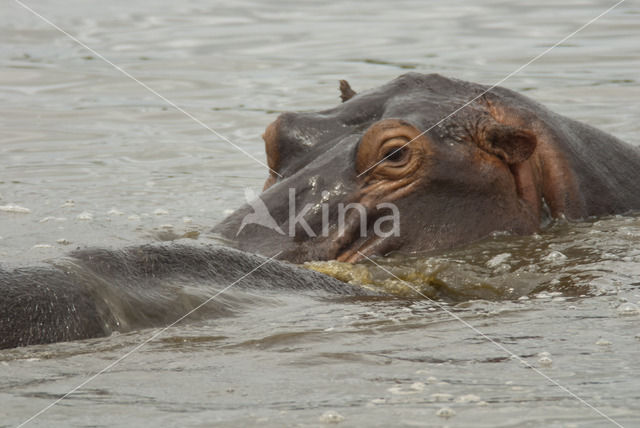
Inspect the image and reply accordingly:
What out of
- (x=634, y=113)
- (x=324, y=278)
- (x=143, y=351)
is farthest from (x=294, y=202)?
(x=634, y=113)

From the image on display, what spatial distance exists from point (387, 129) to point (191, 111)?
7.63 meters

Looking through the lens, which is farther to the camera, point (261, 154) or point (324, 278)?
point (261, 154)

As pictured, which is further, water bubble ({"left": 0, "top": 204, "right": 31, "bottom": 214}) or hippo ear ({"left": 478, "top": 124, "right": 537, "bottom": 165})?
water bubble ({"left": 0, "top": 204, "right": 31, "bottom": 214})

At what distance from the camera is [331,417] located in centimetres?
342

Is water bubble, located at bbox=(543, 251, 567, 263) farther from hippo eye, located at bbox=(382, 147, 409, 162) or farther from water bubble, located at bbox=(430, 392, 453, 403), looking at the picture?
water bubble, located at bbox=(430, 392, 453, 403)

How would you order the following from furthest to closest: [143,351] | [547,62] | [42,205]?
1. [547,62]
2. [42,205]
3. [143,351]

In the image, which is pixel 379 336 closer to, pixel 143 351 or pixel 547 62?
pixel 143 351

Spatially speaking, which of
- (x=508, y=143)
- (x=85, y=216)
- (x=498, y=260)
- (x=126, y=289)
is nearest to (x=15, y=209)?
(x=85, y=216)

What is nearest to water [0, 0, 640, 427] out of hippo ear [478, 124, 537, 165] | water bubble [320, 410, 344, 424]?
water bubble [320, 410, 344, 424]

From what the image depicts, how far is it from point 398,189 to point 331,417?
3284 mm

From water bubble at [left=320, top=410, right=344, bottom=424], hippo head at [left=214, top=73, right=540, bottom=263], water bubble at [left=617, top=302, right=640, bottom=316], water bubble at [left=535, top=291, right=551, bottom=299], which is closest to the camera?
water bubble at [left=320, top=410, right=344, bottom=424]

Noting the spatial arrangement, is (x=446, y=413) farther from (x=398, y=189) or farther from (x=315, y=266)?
(x=398, y=189)

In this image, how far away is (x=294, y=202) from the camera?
6582 millimetres

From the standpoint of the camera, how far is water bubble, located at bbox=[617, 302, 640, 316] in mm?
4867
